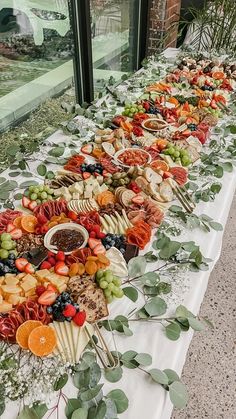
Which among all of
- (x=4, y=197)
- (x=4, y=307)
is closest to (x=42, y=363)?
(x=4, y=307)

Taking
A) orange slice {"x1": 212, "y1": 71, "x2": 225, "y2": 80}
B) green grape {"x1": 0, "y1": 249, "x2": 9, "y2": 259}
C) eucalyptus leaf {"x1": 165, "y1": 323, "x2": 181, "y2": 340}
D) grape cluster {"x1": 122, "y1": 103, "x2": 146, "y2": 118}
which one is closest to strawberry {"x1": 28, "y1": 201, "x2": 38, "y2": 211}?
green grape {"x1": 0, "y1": 249, "x2": 9, "y2": 259}

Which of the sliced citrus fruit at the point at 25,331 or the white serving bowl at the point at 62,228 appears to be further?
the white serving bowl at the point at 62,228

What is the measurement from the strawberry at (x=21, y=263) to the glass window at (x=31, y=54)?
4.13 ft

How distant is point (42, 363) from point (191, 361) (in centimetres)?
85

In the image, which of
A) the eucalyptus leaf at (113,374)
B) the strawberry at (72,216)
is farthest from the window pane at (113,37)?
the eucalyptus leaf at (113,374)

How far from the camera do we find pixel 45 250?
4.16ft

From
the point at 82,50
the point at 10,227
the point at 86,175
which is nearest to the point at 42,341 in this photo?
the point at 10,227

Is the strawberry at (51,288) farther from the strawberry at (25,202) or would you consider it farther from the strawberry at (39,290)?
the strawberry at (25,202)

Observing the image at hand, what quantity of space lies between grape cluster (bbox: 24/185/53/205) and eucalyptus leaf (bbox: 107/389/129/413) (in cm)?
82

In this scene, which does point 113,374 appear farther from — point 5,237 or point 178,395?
point 5,237

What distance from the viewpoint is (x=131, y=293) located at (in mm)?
1153

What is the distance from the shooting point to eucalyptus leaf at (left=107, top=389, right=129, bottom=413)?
2.90ft

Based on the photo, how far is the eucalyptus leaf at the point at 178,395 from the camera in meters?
0.92

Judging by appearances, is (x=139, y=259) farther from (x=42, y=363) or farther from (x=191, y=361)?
(x=191, y=361)
